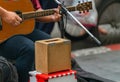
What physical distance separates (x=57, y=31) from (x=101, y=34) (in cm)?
85

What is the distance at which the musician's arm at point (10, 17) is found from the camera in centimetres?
366

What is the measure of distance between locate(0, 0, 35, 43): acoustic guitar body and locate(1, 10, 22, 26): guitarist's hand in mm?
150

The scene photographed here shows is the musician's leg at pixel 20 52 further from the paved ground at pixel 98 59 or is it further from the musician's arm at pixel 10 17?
the paved ground at pixel 98 59

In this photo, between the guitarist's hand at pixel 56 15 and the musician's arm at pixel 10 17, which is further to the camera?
the guitarist's hand at pixel 56 15

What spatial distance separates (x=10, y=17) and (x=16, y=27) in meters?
0.27

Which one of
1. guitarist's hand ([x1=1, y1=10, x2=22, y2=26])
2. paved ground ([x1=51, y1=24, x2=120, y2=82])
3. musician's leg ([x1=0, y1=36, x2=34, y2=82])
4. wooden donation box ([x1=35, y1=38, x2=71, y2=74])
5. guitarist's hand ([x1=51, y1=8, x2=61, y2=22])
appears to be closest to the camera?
wooden donation box ([x1=35, y1=38, x2=71, y2=74])

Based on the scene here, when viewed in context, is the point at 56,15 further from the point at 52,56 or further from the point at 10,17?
the point at 52,56

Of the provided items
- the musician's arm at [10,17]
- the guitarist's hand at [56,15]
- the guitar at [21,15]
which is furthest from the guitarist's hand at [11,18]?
the guitarist's hand at [56,15]

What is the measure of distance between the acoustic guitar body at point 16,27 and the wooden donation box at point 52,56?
1.49 ft

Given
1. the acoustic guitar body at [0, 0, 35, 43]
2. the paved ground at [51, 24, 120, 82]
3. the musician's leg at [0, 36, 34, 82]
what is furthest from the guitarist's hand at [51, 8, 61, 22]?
the paved ground at [51, 24, 120, 82]

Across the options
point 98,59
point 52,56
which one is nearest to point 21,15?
point 52,56

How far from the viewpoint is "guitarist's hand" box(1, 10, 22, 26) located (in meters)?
3.66

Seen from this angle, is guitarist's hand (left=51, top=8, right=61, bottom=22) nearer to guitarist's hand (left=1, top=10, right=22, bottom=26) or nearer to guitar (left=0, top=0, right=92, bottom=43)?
guitar (left=0, top=0, right=92, bottom=43)

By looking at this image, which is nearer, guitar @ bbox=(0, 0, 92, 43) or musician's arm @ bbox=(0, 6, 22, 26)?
musician's arm @ bbox=(0, 6, 22, 26)
